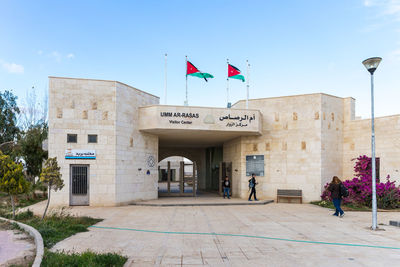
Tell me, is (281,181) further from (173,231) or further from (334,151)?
(173,231)

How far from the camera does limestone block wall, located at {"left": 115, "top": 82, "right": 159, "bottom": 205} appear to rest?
15699 millimetres

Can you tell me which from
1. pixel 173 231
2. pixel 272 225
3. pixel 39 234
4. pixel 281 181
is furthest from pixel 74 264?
pixel 281 181

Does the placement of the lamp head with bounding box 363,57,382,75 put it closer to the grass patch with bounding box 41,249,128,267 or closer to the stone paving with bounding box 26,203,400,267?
the stone paving with bounding box 26,203,400,267

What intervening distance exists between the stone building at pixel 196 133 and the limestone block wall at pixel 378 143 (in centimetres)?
5

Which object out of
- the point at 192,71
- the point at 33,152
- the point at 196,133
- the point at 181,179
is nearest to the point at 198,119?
the point at 196,133

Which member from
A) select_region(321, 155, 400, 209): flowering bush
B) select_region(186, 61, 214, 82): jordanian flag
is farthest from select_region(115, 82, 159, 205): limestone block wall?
select_region(321, 155, 400, 209): flowering bush

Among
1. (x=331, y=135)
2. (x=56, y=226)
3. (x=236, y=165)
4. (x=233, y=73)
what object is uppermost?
(x=233, y=73)

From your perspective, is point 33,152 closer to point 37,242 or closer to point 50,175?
point 50,175

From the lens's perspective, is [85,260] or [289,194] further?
[289,194]

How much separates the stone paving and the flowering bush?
6.60 ft

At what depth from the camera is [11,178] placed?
10203 mm

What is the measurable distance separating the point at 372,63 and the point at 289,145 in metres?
8.41

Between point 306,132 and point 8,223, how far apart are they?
15247 millimetres

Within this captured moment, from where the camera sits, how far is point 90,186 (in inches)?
597
